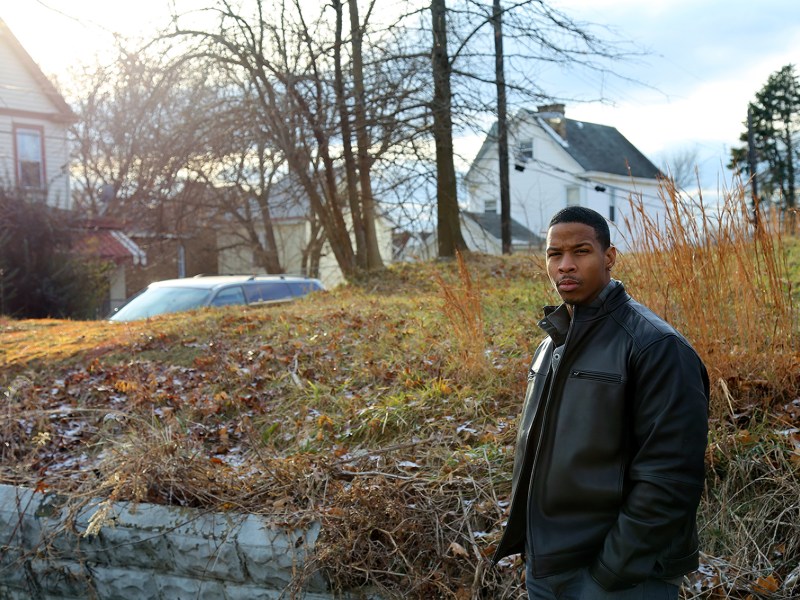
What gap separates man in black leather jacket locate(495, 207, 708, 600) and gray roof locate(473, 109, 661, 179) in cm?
3641

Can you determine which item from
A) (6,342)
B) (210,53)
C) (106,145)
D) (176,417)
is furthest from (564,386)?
(106,145)

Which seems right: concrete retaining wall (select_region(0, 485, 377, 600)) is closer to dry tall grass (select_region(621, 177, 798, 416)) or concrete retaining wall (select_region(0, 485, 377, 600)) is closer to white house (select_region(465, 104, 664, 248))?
dry tall grass (select_region(621, 177, 798, 416))

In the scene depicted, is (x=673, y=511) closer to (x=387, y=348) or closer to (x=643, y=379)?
(x=643, y=379)

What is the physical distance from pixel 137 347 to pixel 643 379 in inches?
268

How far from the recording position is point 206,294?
12438mm

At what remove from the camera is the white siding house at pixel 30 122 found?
22891 mm

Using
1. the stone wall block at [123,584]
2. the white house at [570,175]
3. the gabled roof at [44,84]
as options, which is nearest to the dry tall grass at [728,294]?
the stone wall block at [123,584]

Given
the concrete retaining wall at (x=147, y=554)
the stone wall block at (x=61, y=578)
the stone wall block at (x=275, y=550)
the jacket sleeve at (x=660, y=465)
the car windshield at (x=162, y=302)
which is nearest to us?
the jacket sleeve at (x=660, y=465)

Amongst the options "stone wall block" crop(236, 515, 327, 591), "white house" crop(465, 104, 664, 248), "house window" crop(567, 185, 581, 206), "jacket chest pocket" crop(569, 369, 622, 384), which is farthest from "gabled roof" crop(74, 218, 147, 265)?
"house window" crop(567, 185, 581, 206)

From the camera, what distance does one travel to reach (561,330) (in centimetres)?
276

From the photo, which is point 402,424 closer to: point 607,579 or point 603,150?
point 607,579

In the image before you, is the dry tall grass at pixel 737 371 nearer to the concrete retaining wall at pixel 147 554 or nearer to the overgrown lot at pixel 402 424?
the overgrown lot at pixel 402 424

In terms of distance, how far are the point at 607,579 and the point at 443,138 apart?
11.6m

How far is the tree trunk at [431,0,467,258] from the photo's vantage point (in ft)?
41.9
